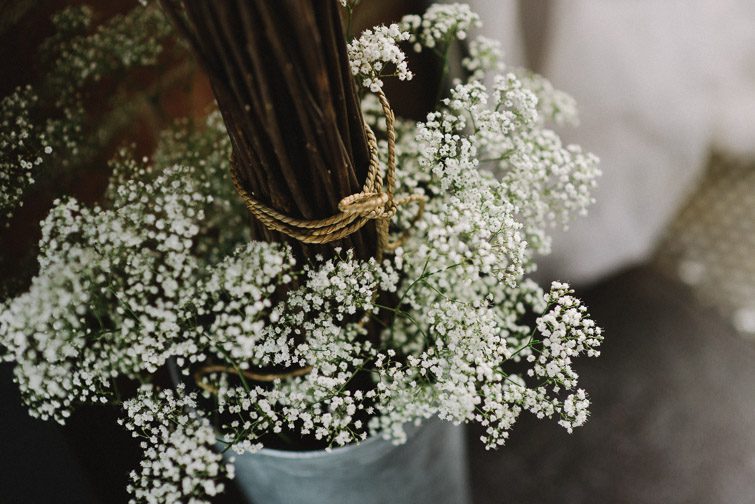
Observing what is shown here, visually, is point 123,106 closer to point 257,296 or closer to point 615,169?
point 257,296

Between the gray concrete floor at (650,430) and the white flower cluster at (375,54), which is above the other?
the white flower cluster at (375,54)

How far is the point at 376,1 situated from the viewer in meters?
1.23

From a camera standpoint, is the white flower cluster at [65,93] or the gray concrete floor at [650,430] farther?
the gray concrete floor at [650,430]

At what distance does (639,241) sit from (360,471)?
57.6 inches

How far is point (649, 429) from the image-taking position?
1.71 m

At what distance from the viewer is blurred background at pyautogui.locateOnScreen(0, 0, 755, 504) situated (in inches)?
49.5

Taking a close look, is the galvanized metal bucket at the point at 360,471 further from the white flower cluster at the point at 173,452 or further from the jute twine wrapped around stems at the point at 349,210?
the jute twine wrapped around stems at the point at 349,210

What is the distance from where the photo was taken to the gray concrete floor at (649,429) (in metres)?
1.61

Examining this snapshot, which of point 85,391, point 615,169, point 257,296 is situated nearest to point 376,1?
point 257,296

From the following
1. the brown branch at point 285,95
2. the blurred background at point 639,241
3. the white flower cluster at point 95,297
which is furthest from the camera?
the blurred background at point 639,241

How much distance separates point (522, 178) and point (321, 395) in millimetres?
399

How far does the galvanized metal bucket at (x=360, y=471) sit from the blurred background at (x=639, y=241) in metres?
0.26

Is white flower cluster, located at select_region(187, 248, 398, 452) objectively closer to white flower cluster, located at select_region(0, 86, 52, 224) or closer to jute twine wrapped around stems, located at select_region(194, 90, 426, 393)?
jute twine wrapped around stems, located at select_region(194, 90, 426, 393)

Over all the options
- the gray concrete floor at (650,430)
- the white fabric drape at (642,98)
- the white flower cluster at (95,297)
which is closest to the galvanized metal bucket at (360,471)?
the white flower cluster at (95,297)
